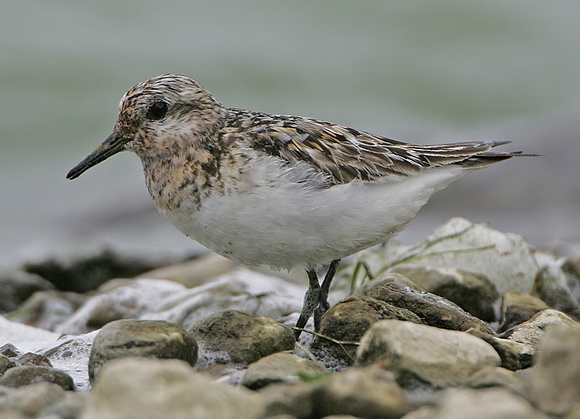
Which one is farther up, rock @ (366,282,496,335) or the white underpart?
the white underpart

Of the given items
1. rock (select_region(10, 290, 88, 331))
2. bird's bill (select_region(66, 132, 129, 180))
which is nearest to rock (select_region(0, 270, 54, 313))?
rock (select_region(10, 290, 88, 331))

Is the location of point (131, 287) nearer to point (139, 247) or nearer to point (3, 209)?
A: point (139, 247)

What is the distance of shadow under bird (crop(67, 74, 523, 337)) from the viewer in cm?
440

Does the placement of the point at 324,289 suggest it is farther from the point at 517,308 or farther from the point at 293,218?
the point at 517,308

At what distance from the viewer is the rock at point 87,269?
8.13 meters

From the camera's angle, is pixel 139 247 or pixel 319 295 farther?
pixel 139 247

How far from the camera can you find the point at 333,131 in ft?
16.6

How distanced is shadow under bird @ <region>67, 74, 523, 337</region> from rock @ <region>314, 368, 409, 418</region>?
1608 millimetres

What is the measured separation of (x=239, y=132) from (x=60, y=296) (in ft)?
10.6

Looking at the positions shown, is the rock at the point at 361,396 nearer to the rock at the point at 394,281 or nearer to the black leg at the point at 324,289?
the rock at the point at 394,281

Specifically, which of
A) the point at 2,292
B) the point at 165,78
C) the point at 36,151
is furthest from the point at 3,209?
the point at 165,78

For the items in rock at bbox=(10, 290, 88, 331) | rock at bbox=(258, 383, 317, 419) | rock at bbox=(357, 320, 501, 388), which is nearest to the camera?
rock at bbox=(258, 383, 317, 419)

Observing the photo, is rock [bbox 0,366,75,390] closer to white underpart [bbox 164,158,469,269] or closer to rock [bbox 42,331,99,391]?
rock [bbox 42,331,99,391]

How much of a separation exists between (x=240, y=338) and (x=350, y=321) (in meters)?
0.59
